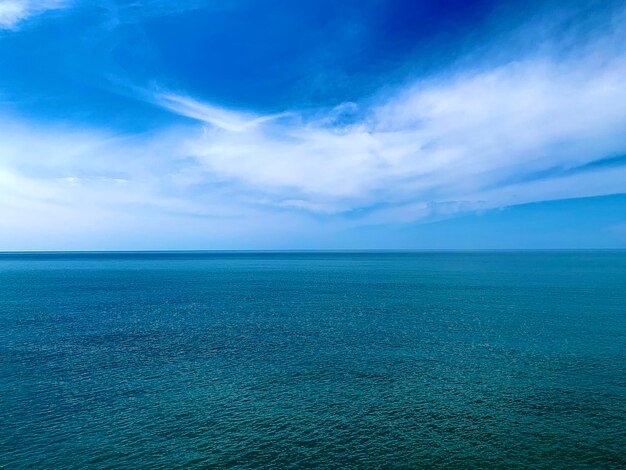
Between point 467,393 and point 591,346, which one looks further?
point 591,346

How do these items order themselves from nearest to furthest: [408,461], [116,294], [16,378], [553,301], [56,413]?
1. [408,461]
2. [56,413]
3. [16,378]
4. [553,301]
5. [116,294]

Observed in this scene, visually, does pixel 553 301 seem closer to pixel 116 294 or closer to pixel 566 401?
pixel 566 401

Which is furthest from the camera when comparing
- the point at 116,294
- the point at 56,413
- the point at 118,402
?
the point at 116,294

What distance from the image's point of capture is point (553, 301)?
110500 millimetres

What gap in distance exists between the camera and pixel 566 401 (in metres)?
44.2

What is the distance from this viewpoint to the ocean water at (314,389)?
3512 cm

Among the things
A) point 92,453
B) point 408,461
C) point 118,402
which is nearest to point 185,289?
point 118,402

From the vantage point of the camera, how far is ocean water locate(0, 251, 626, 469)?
115ft

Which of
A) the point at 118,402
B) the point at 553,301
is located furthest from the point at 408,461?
the point at 553,301

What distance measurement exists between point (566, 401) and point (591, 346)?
26410 mm

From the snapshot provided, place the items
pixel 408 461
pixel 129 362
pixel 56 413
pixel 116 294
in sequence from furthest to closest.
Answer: pixel 116 294, pixel 129 362, pixel 56 413, pixel 408 461

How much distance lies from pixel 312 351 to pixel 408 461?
30.9 metres

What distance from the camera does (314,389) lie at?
1906 inches

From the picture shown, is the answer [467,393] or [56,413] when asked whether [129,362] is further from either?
[467,393]
